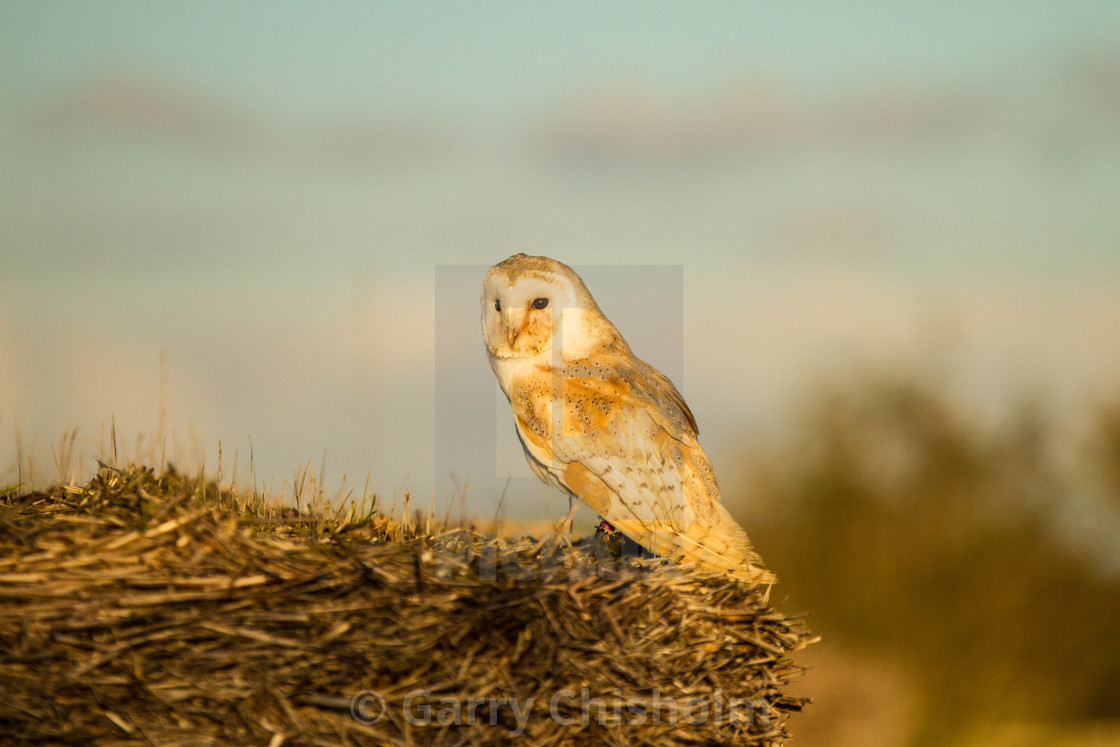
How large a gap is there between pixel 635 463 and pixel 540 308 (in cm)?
89

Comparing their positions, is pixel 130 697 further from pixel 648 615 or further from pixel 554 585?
pixel 648 615

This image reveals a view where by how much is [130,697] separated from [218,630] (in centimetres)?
27

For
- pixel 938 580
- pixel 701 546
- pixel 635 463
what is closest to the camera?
pixel 701 546

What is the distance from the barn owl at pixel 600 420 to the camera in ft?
11.1

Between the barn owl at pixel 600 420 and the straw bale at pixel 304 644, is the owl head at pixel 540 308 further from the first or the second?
the straw bale at pixel 304 644

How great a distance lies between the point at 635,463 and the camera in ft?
11.4

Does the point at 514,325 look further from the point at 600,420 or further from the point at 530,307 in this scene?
the point at 600,420

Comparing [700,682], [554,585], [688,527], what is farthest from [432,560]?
[688,527]

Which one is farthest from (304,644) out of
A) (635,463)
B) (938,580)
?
(938,580)

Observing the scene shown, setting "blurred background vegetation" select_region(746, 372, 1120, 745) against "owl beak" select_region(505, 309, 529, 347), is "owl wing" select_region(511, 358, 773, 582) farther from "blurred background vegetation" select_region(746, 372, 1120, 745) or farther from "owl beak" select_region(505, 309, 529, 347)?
"blurred background vegetation" select_region(746, 372, 1120, 745)

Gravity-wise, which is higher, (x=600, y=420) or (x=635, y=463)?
(x=600, y=420)

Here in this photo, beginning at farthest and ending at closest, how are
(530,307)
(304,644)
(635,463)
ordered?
1. (530,307)
2. (635,463)
3. (304,644)

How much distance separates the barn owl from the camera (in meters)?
3.39

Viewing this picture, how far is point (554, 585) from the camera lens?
2.23m
